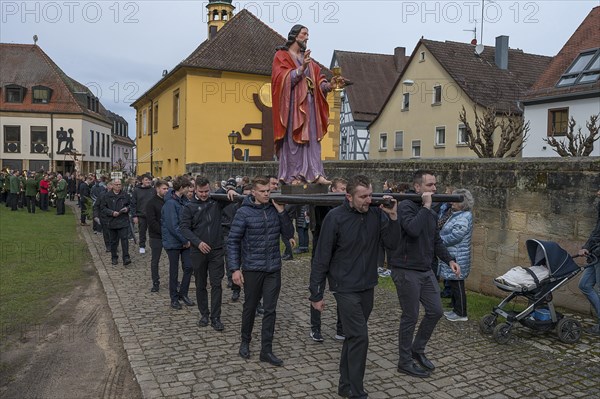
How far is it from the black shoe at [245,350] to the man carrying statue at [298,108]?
2088mm

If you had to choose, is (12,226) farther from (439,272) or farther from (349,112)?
(349,112)

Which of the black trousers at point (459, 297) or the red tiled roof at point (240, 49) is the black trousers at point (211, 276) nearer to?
the black trousers at point (459, 297)

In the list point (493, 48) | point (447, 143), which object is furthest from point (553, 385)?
point (493, 48)

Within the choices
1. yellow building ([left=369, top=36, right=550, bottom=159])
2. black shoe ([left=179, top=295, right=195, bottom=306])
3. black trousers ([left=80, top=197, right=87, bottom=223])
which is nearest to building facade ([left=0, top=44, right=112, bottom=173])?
yellow building ([left=369, top=36, right=550, bottom=159])

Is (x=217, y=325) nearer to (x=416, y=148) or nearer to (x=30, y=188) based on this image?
(x=30, y=188)

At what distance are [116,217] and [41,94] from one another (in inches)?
1690

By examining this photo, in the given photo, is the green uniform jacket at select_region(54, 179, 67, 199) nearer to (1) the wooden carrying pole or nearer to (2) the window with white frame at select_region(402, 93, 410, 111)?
(1) the wooden carrying pole

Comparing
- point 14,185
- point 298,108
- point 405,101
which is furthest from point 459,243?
point 405,101

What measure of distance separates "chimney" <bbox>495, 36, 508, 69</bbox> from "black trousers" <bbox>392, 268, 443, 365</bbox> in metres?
32.9

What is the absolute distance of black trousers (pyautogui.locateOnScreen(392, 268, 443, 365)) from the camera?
5832 millimetres

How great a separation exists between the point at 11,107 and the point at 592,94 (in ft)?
146

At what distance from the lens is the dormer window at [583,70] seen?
86.3 ft

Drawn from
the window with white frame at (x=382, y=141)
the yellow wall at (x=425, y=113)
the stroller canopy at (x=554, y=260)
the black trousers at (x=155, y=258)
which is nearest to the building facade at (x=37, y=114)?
the window with white frame at (x=382, y=141)

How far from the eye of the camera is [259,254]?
6223 mm
